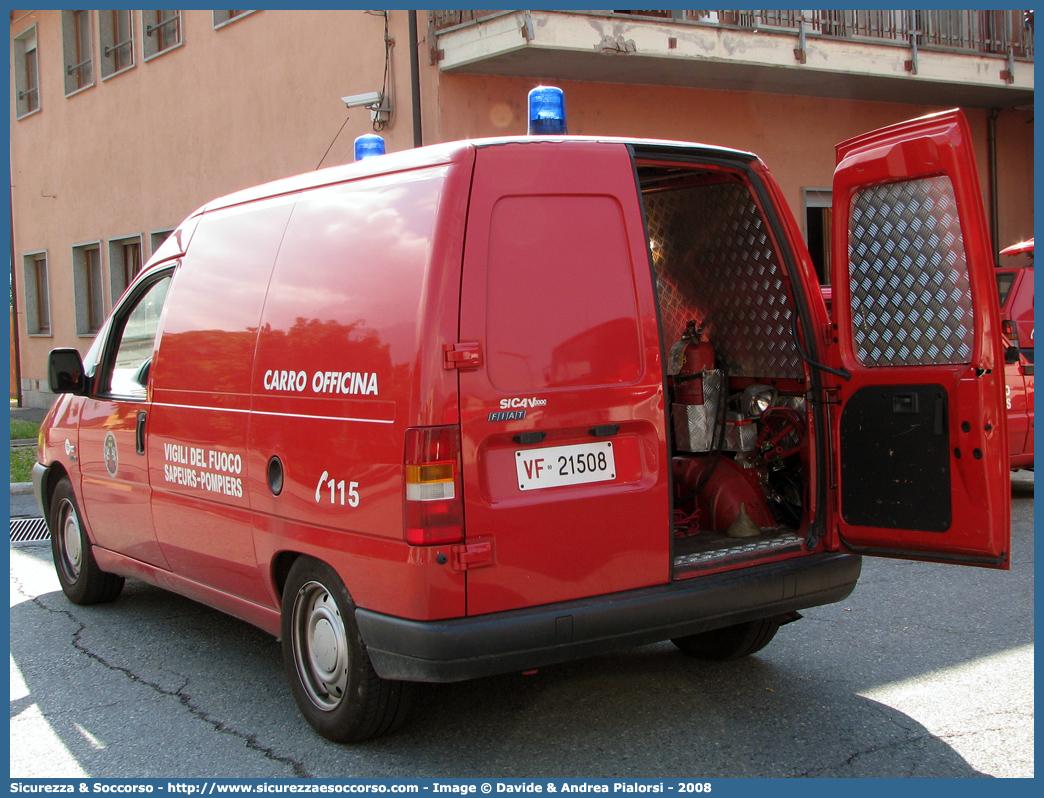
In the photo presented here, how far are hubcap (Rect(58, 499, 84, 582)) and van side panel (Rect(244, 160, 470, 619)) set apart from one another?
2.37 m

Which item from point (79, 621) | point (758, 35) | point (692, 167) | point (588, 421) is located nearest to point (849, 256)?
point (692, 167)

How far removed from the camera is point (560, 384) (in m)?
3.56

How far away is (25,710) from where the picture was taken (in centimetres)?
439

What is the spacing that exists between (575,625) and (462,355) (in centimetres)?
96

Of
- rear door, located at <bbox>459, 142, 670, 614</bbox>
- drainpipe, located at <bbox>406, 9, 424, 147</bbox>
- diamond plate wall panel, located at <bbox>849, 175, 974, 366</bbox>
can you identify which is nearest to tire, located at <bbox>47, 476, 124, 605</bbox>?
rear door, located at <bbox>459, 142, 670, 614</bbox>

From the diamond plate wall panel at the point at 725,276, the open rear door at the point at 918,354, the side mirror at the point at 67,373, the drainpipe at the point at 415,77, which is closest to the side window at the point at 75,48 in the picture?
the drainpipe at the point at 415,77

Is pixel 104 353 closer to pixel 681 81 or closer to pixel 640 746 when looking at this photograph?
pixel 640 746

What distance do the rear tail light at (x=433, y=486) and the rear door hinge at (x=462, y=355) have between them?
200 millimetres

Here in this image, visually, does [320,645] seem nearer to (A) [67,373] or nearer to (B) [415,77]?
(A) [67,373]

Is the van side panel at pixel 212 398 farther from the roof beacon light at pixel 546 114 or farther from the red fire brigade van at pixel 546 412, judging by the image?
the roof beacon light at pixel 546 114

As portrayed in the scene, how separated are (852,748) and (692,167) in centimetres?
219

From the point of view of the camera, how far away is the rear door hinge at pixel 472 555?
338 centimetres

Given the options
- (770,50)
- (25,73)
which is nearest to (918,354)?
(770,50)

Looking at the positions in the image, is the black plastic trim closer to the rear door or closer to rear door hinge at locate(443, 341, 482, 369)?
the rear door
